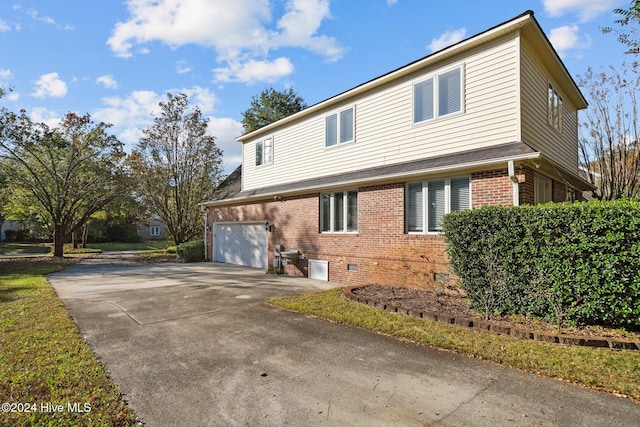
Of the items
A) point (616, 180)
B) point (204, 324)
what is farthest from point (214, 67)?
point (616, 180)

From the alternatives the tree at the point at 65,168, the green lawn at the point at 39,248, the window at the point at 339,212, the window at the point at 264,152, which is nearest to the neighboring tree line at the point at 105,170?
the tree at the point at 65,168

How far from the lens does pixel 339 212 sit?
35.2ft

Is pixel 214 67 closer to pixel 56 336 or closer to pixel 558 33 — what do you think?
pixel 56 336

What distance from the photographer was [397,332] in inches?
206

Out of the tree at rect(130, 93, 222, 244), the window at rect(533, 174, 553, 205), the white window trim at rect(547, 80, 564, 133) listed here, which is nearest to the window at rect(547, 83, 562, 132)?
the white window trim at rect(547, 80, 564, 133)

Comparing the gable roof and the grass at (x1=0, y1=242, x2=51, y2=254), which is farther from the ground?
the gable roof

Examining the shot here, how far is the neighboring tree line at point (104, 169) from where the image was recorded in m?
17.6

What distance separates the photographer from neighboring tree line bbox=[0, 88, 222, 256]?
1756cm

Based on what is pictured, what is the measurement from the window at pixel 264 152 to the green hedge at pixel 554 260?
31.6 feet

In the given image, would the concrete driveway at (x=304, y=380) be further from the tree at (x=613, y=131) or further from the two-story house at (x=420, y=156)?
Answer: the tree at (x=613, y=131)

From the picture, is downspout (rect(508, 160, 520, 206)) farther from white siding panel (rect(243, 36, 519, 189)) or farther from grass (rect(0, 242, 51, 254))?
grass (rect(0, 242, 51, 254))

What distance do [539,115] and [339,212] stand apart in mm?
6133

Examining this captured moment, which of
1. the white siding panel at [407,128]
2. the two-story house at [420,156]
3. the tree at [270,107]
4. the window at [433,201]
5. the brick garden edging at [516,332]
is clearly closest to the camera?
the brick garden edging at [516,332]

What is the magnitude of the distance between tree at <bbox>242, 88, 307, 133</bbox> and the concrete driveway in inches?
1125
